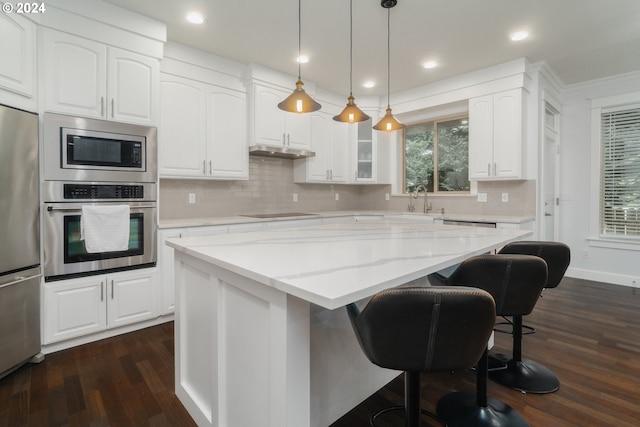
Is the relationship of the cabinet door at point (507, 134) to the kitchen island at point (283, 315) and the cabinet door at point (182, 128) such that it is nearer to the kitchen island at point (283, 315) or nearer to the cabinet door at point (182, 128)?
the kitchen island at point (283, 315)

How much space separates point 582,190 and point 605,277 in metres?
1.17

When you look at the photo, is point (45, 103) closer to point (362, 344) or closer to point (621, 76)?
point (362, 344)

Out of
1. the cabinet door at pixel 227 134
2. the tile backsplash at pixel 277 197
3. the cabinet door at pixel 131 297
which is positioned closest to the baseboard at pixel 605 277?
the tile backsplash at pixel 277 197

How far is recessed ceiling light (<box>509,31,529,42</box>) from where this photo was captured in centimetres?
303

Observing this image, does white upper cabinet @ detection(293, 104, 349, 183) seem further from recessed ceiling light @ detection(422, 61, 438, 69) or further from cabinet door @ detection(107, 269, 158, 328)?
cabinet door @ detection(107, 269, 158, 328)

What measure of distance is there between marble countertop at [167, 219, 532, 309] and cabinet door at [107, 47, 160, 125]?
151cm

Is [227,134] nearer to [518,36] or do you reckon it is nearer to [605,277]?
[518,36]

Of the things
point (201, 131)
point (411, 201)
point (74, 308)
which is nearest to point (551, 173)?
point (411, 201)

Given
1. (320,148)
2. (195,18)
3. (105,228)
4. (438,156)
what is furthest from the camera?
(438,156)

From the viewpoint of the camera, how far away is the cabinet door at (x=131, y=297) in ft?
8.41

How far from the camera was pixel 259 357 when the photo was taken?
3.77ft

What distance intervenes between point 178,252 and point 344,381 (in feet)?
3.64

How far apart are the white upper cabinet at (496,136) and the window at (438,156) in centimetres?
49

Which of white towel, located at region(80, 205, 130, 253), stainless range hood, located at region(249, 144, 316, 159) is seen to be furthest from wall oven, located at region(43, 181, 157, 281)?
stainless range hood, located at region(249, 144, 316, 159)
